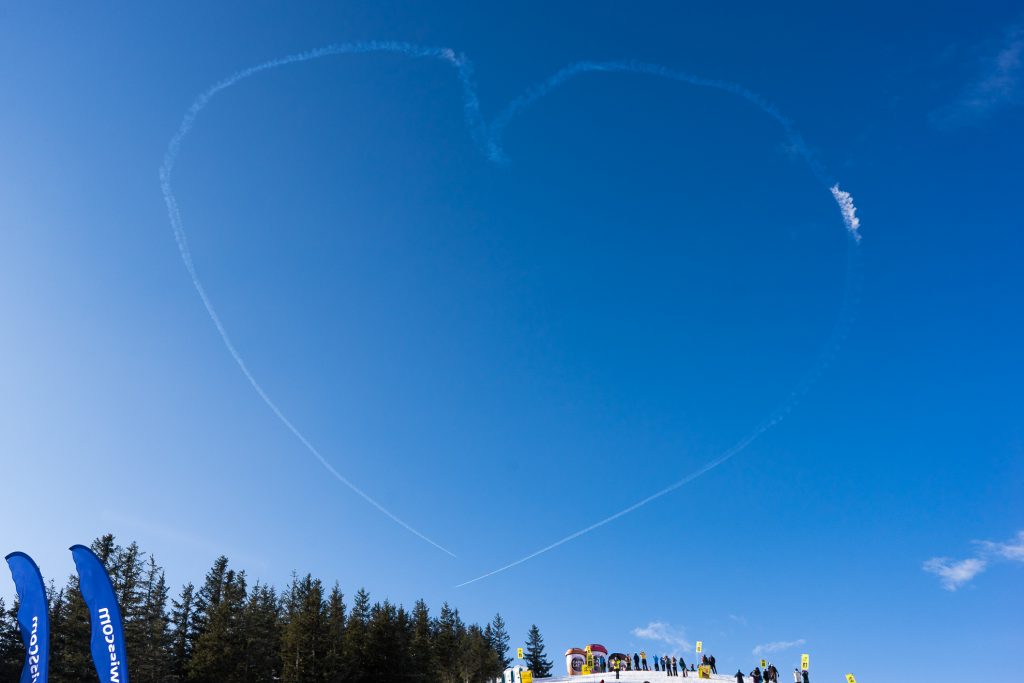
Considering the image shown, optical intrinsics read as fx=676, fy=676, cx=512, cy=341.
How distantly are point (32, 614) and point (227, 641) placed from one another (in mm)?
31319

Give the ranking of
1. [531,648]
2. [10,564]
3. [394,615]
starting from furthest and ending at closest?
[531,648] → [394,615] → [10,564]

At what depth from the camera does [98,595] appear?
2595 cm

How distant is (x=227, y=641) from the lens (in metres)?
55.0

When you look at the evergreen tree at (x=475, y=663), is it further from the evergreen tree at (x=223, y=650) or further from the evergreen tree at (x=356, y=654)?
the evergreen tree at (x=223, y=650)

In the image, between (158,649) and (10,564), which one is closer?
(10,564)

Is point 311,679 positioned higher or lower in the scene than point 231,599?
lower

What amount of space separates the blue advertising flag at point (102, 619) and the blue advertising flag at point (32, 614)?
6.96ft

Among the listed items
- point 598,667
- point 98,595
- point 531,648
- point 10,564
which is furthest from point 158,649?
Answer: point 531,648

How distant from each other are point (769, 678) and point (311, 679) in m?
37.1

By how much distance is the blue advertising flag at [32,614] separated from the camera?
26.1 meters

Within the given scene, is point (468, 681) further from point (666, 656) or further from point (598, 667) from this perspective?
point (666, 656)

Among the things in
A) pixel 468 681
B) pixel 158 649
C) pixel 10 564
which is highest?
pixel 10 564

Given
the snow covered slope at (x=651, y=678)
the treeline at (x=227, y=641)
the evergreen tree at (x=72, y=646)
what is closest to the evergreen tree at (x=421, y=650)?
the treeline at (x=227, y=641)

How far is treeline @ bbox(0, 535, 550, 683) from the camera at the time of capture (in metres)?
53.5
